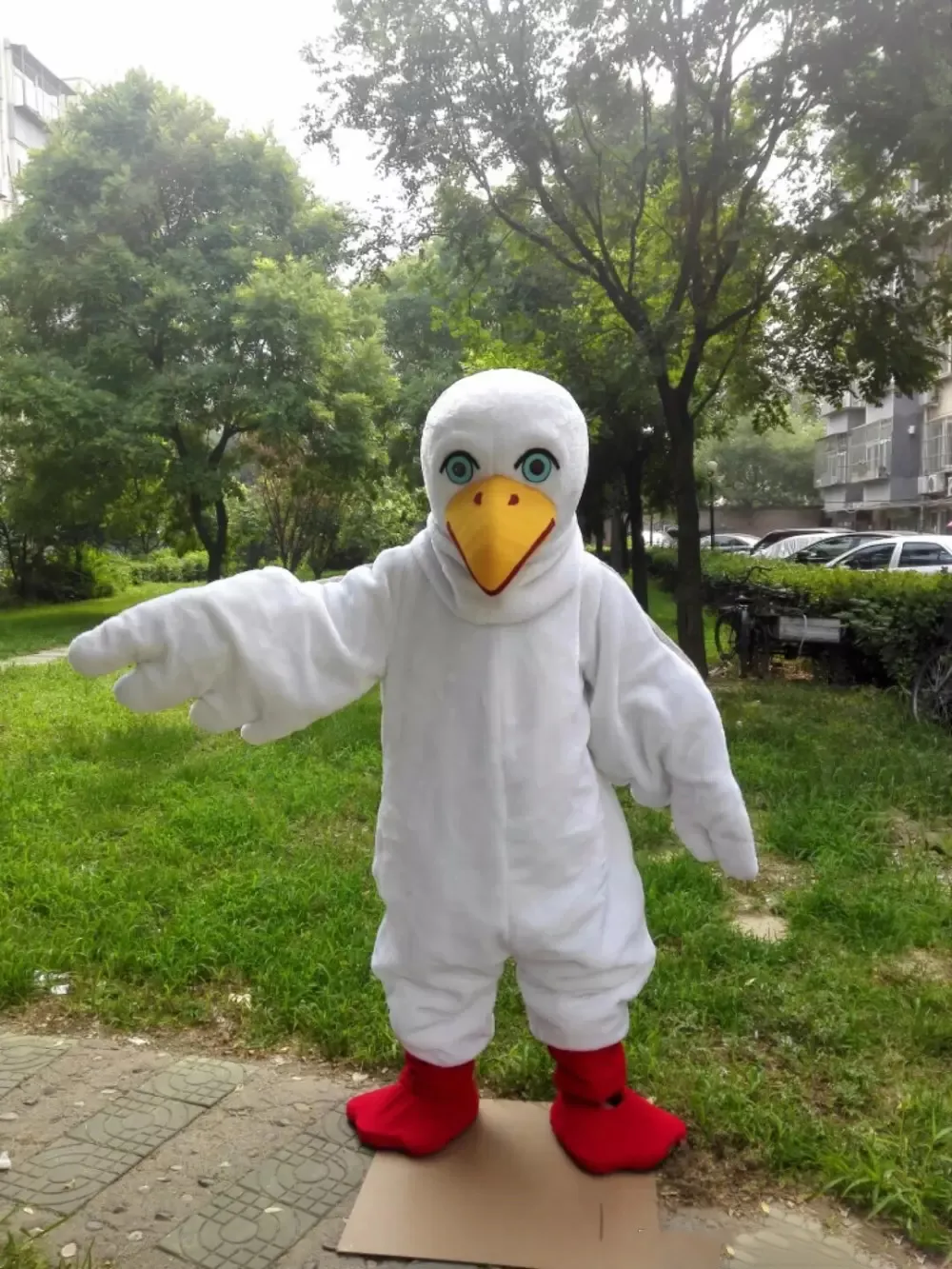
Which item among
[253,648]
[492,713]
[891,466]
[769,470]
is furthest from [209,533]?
[769,470]

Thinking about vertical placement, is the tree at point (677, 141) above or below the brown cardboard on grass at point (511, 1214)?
above

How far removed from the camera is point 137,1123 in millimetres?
2900

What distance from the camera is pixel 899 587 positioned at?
8.70m

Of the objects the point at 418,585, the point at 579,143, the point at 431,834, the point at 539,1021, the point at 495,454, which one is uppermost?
the point at 579,143

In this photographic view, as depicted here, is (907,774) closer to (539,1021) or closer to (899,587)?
(899,587)

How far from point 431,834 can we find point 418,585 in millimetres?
578

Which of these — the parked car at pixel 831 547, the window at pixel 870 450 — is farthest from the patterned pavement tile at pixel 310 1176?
the window at pixel 870 450

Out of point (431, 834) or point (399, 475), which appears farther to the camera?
point (399, 475)

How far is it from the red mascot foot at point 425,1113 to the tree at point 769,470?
47.9 metres

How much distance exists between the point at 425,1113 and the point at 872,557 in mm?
14742

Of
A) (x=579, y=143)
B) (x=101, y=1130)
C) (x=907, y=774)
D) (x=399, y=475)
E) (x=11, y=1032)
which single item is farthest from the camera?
(x=399, y=475)

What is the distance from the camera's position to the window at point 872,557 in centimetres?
1570

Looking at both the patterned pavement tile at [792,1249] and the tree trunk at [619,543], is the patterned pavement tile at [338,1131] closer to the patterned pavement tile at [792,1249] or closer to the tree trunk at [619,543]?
the patterned pavement tile at [792,1249]

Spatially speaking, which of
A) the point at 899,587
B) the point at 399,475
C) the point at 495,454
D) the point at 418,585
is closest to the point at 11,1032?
the point at 418,585
